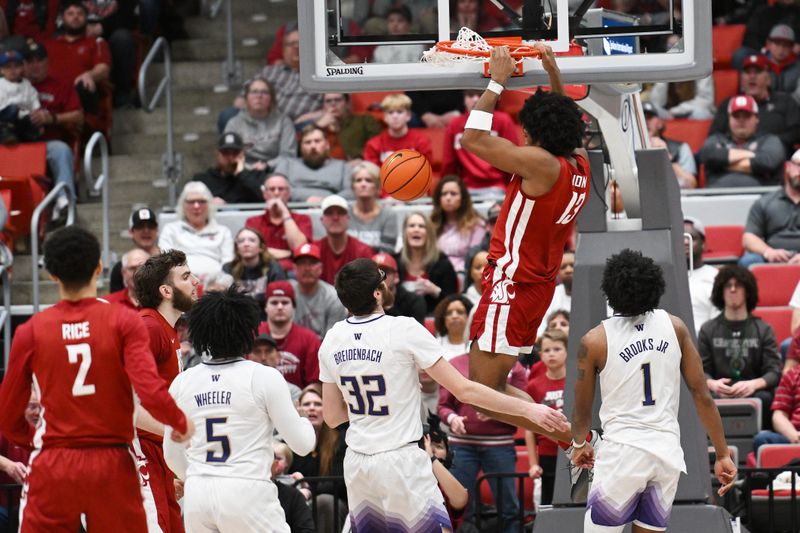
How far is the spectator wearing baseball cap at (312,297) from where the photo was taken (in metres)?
12.1

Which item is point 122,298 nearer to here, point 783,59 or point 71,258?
point 71,258

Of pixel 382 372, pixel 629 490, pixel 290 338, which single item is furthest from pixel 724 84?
pixel 382 372

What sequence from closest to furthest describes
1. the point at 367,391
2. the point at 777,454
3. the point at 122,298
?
the point at 367,391 < the point at 777,454 < the point at 122,298

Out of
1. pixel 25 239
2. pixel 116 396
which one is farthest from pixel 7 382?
pixel 25 239

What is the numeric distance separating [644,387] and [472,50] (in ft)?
6.56

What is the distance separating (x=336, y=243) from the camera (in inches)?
499

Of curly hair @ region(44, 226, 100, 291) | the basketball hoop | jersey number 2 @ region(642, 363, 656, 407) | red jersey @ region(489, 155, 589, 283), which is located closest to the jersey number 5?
red jersey @ region(489, 155, 589, 283)

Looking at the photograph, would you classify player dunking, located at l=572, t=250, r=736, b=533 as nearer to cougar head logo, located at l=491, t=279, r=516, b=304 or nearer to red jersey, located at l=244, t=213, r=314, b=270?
cougar head logo, located at l=491, t=279, r=516, b=304

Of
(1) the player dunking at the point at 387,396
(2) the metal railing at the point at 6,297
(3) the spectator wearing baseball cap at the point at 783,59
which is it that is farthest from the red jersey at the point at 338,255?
(1) the player dunking at the point at 387,396

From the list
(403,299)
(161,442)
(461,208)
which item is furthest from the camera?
(461,208)

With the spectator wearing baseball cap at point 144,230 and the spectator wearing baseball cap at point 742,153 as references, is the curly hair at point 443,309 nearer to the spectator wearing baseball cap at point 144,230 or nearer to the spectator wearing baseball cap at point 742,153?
the spectator wearing baseball cap at point 144,230

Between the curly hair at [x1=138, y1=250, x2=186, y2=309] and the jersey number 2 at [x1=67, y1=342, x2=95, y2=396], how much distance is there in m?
1.51

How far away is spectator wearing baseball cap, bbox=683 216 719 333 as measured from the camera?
12.0m

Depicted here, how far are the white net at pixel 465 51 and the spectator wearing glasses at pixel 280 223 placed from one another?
4992mm
